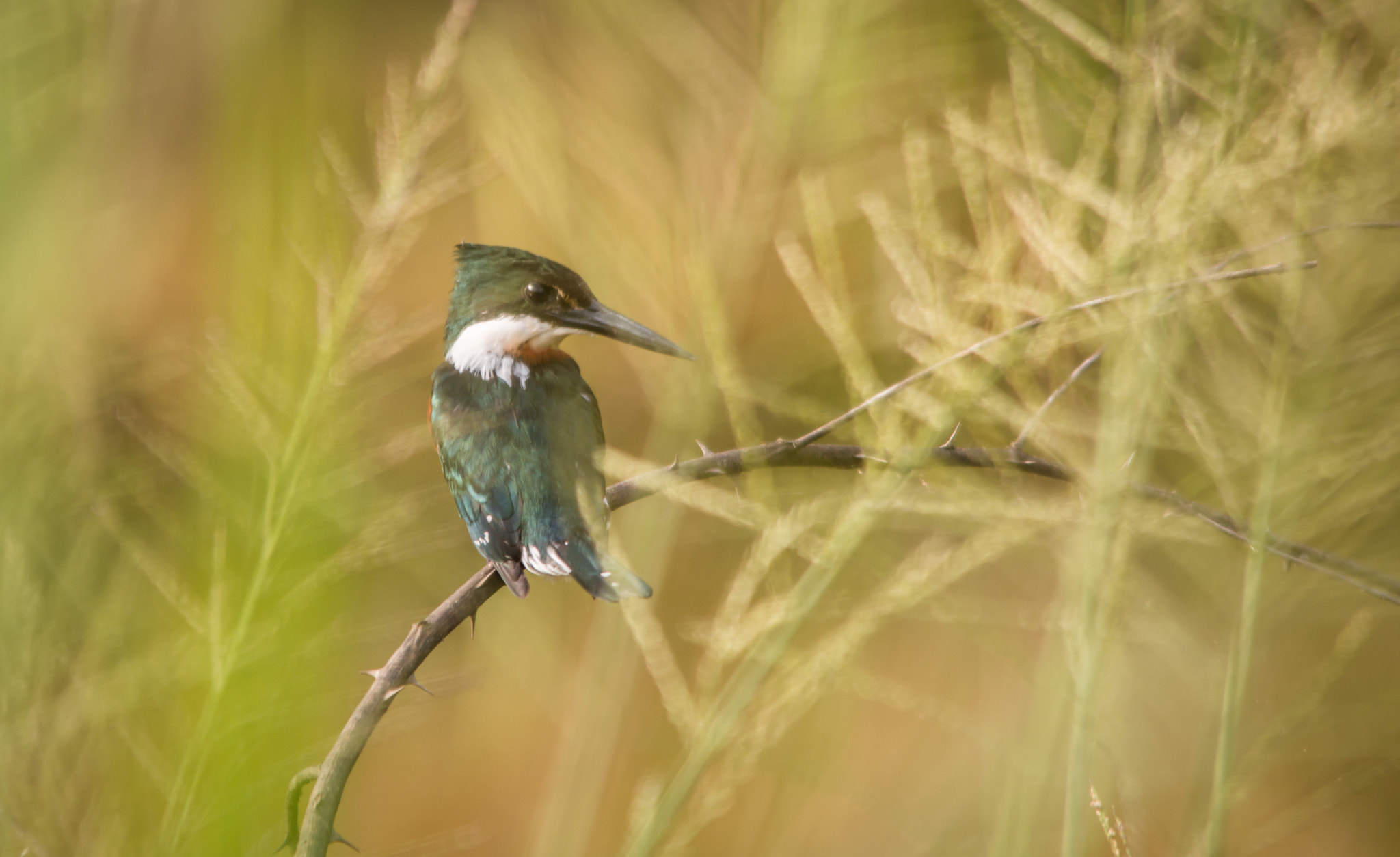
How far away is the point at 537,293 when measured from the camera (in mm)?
1668

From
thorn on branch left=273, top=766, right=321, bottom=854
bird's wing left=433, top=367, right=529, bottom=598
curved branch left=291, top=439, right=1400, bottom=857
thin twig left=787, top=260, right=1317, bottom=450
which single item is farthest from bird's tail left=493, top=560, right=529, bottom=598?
thin twig left=787, top=260, right=1317, bottom=450

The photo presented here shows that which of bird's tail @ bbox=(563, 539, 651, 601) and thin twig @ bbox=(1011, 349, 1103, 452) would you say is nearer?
thin twig @ bbox=(1011, 349, 1103, 452)

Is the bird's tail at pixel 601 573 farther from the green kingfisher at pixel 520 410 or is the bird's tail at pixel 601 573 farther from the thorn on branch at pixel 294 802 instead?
the thorn on branch at pixel 294 802

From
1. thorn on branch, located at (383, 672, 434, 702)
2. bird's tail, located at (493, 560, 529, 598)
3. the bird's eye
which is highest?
the bird's eye

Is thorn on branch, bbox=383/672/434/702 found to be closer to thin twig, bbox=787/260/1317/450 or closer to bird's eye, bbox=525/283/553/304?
thin twig, bbox=787/260/1317/450

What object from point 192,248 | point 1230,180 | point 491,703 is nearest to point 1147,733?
point 491,703

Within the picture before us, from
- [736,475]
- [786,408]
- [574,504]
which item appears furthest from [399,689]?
[574,504]

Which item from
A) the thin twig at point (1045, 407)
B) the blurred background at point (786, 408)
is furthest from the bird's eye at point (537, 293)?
the thin twig at point (1045, 407)

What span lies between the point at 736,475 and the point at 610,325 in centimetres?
68

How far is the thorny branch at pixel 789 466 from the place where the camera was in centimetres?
78

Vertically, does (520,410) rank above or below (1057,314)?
above

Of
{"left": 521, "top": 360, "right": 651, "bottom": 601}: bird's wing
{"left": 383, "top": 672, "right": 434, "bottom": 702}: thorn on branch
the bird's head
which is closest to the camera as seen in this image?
{"left": 383, "top": 672, "right": 434, "bottom": 702}: thorn on branch

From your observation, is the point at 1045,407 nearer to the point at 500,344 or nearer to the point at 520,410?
the point at 520,410

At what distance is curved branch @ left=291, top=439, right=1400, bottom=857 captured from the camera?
78 cm
